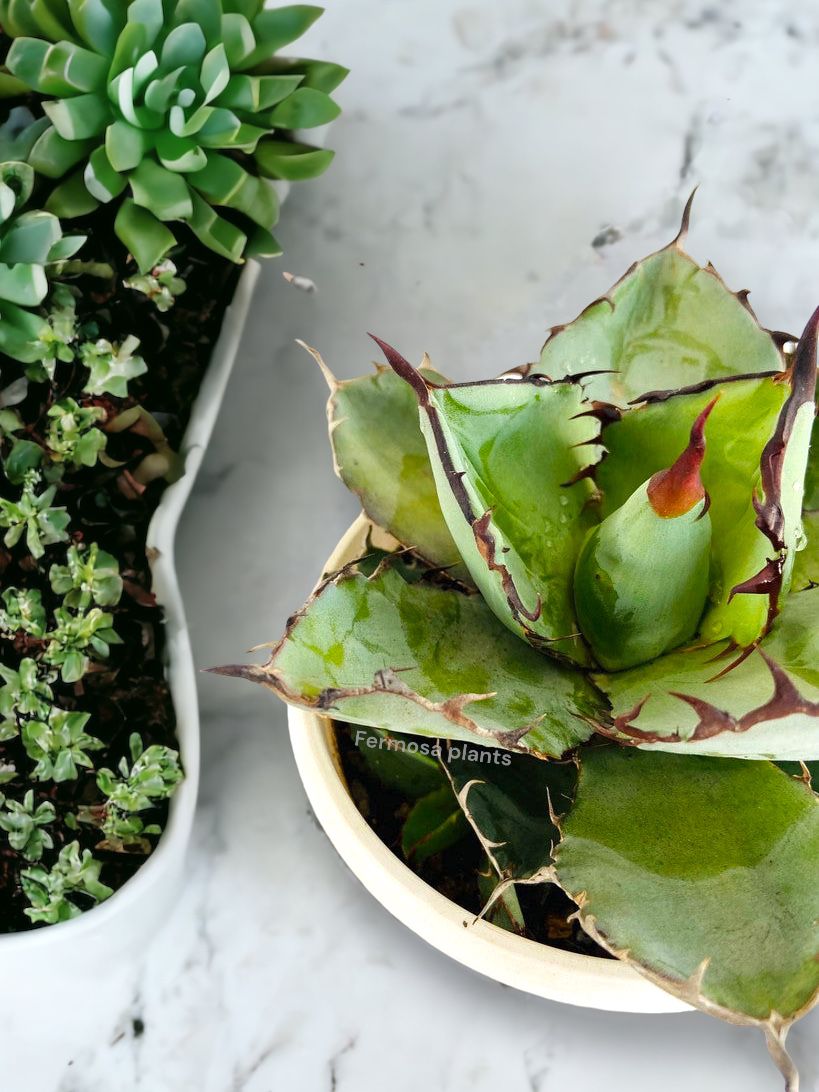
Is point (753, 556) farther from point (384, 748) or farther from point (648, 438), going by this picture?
point (384, 748)

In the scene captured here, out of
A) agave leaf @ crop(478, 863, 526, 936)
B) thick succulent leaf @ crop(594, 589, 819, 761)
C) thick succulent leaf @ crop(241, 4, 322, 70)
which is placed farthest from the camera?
thick succulent leaf @ crop(241, 4, 322, 70)

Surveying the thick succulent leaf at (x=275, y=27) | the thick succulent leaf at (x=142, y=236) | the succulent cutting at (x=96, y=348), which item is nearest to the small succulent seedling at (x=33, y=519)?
the succulent cutting at (x=96, y=348)

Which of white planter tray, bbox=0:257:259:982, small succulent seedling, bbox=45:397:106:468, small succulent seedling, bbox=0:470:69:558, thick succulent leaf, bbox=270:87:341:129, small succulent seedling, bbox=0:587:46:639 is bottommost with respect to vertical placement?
white planter tray, bbox=0:257:259:982

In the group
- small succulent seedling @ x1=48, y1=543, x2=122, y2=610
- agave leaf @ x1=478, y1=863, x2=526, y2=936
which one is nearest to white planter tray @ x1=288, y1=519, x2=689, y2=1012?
agave leaf @ x1=478, y1=863, x2=526, y2=936

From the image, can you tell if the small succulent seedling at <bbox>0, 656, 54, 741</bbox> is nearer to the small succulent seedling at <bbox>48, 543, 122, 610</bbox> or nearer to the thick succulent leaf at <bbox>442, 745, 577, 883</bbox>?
the small succulent seedling at <bbox>48, 543, 122, 610</bbox>

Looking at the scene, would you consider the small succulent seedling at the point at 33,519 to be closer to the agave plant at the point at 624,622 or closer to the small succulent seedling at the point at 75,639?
the small succulent seedling at the point at 75,639

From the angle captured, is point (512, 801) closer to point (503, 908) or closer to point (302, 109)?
point (503, 908)

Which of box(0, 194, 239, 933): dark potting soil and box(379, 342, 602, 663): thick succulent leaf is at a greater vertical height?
box(379, 342, 602, 663): thick succulent leaf
